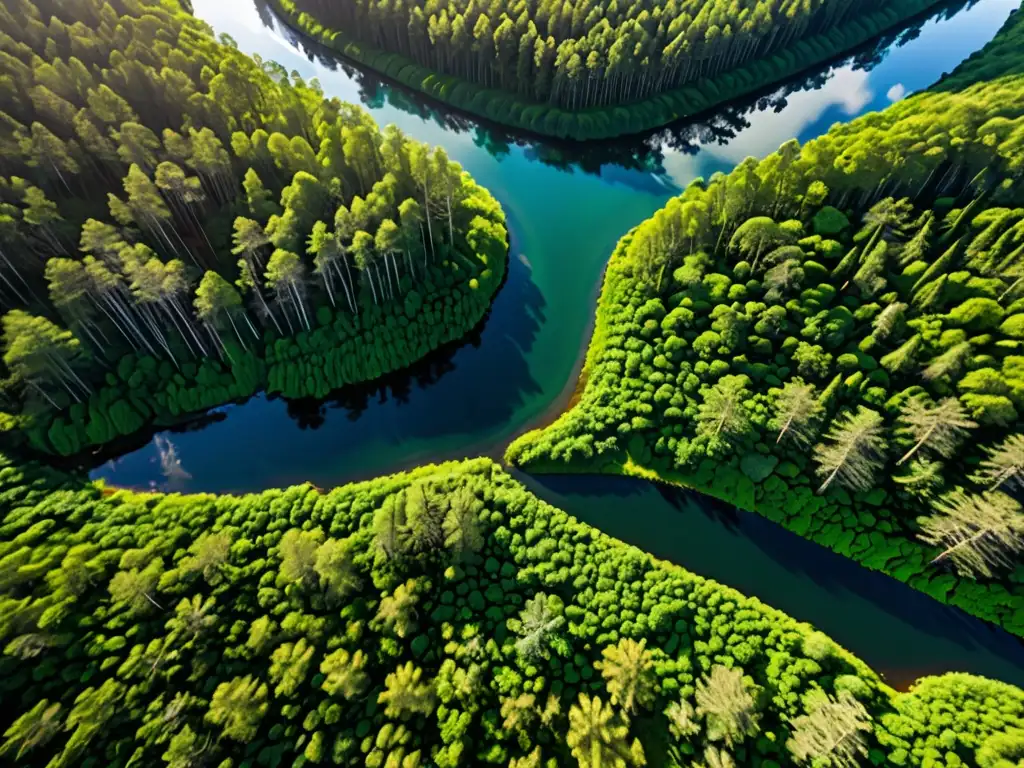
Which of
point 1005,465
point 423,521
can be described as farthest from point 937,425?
point 423,521

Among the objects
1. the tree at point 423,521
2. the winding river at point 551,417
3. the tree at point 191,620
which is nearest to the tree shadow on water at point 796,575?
the winding river at point 551,417

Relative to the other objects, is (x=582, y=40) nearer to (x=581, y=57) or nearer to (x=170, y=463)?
(x=581, y=57)

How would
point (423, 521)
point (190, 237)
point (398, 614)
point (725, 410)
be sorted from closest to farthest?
1. point (398, 614)
2. point (423, 521)
3. point (725, 410)
4. point (190, 237)

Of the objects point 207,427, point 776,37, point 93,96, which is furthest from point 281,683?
point 776,37

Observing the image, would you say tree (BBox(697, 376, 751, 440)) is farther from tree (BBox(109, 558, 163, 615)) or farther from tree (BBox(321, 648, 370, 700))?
tree (BBox(109, 558, 163, 615))

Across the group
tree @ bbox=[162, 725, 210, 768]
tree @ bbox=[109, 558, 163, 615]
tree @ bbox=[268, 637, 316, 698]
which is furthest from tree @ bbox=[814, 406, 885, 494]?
tree @ bbox=[109, 558, 163, 615]

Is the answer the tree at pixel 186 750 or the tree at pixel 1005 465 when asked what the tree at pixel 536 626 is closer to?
the tree at pixel 186 750

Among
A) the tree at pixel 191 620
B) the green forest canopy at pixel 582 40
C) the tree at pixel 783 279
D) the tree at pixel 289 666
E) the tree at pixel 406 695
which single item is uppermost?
the green forest canopy at pixel 582 40
